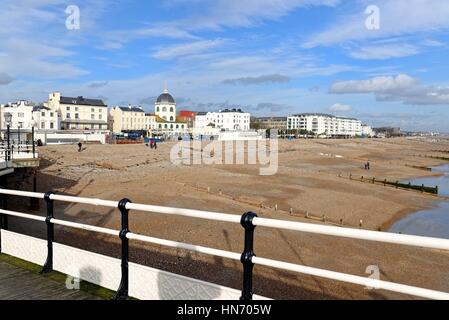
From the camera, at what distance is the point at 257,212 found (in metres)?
21.6

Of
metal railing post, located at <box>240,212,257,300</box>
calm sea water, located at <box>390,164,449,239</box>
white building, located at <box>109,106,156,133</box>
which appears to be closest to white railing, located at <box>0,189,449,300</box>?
metal railing post, located at <box>240,212,257,300</box>

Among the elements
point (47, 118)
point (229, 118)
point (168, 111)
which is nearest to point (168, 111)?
point (168, 111)

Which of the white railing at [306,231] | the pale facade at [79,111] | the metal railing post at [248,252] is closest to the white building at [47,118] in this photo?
the pale facade at [79,111]

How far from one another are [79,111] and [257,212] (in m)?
96.1

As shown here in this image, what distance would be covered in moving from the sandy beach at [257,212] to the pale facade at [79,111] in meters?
59.5

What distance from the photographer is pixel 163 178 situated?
33.8 meters

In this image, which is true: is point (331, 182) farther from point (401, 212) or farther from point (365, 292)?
point (365, 292)

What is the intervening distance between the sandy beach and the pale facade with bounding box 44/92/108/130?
59.5 metres

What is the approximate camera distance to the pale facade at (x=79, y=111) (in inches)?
4090

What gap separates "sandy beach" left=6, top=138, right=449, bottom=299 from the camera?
11.6 meters

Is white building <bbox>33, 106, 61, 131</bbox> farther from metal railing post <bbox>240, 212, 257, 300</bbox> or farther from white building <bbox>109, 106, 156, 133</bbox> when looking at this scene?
metal railing post <bbox>240, 212, 257, 300</bbox>

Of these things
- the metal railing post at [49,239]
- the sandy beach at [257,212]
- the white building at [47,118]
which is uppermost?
the white building at [47,118]

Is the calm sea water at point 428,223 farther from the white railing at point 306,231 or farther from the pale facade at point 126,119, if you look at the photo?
the pale facade at point 126,119
